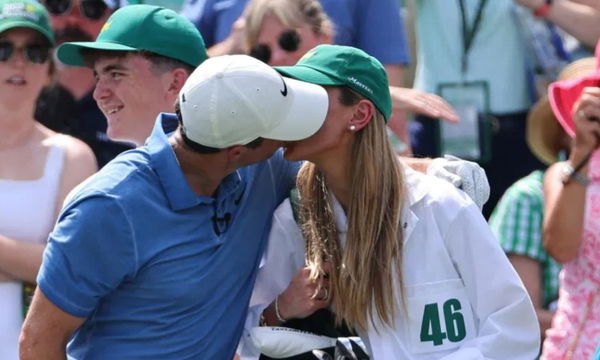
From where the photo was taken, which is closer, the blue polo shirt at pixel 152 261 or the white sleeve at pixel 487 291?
the blue polo shirt at pixel 152 261

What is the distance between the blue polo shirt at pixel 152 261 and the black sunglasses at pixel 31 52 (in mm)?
1482

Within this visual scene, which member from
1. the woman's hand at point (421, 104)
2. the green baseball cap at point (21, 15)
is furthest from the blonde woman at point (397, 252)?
the green baseball cap at point (21, 15)

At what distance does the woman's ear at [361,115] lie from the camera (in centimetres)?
374

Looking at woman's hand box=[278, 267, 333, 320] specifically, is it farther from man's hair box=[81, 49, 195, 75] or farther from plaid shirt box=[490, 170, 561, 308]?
plaid shirt box=[490, 170, 561, 308]

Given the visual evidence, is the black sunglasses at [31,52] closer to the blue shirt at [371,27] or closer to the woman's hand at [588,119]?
the blue shirt at [371,27]

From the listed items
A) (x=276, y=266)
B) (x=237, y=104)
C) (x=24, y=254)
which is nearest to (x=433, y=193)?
(x=276, y=266)

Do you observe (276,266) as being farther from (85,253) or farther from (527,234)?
(527,234)

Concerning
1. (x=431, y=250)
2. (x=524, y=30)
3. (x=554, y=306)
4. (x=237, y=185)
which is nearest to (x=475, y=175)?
(x=431, y=250)

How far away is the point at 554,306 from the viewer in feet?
17.0

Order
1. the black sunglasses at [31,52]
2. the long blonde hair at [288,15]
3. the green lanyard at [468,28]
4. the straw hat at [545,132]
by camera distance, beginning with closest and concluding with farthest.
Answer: the black sunglasses at [31,52], the long blonde hair at [288,15], the straw hat at [545,132], the green lanyard at [468,28]

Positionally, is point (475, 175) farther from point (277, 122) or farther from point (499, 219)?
point (499, 219)

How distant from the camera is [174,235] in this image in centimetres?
Answer: 358

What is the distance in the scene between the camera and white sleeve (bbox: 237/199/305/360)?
12.8 ft

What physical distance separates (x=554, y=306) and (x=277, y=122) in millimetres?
2065
